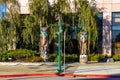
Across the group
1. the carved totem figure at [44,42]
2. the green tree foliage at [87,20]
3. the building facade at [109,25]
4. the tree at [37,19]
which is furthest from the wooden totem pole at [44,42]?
the building facade at [109,25]

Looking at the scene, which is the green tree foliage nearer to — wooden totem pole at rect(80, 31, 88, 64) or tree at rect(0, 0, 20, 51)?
wooden totem pole at rect(80, 31, 88, 64)

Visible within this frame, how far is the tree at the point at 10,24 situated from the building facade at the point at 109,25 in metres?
3.55

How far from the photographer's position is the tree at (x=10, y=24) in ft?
131

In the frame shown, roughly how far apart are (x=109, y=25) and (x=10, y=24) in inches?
452

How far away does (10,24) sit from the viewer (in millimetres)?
40219

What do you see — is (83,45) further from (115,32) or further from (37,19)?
(115,32)

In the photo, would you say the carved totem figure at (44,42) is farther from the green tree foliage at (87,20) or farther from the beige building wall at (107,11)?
the beige building wall at (107,11)

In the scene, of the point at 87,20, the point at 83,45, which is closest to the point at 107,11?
the point at 87,20

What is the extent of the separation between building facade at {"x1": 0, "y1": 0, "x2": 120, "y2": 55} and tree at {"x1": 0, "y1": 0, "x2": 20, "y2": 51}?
3.55 meters

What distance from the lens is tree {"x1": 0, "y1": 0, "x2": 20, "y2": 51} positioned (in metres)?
40.0

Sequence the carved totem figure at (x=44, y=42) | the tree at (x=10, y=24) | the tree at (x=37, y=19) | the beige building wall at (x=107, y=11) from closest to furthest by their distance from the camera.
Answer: the carved totem figure at (x=44, y=42), the tree at (x=37, y=19), the tree at (x=10, y=24), the beige building wall at (x=107, y=11)

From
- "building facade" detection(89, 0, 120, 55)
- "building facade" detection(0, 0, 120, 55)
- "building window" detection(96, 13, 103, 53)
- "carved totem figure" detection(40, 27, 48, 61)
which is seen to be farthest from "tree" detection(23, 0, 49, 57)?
"building window" detection(96, 13, 103, 53)

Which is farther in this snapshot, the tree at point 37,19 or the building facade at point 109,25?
the building facade at point 109,25

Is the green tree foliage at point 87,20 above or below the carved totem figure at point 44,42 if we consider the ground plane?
above
